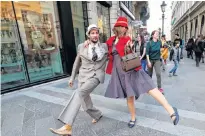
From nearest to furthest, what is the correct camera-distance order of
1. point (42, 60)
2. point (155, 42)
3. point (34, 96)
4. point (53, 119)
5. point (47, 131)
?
point (47, 131) < point (53, 119) < point (155, 42) < point (34, 96) < point (42, 60)

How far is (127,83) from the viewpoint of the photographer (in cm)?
276

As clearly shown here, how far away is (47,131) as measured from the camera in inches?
122

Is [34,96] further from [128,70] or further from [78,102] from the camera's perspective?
[128,70]

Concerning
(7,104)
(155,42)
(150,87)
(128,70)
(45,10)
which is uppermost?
(45,10)

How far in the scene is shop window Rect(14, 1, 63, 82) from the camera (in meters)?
6.67

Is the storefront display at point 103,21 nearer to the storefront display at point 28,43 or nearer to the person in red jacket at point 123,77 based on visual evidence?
the storefront display at point 28,43

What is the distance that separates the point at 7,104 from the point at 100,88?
2697 mm

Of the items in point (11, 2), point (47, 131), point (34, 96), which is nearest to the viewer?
point (47, 131)

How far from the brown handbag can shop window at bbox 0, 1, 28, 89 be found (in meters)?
4.96

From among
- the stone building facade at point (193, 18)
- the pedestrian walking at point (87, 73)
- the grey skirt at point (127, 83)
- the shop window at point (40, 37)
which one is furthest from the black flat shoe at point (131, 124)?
the stone building facade at point (193, 18)

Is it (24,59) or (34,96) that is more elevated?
(24,59)

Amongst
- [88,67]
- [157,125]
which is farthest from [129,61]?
[157,125]

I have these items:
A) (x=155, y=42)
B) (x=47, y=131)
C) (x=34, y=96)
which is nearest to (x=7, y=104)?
(x=34, y=96)

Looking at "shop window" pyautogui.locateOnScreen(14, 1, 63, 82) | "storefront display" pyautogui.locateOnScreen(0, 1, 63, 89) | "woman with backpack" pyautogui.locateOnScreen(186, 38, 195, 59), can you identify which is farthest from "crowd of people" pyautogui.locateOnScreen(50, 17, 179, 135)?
"woman with backpack" pyautogui.locateOnScreen(186, 38, 195, 59)
